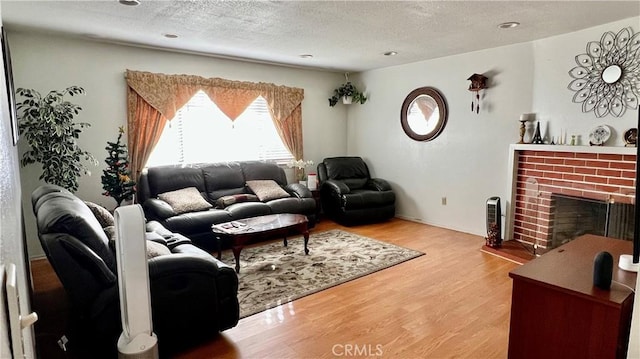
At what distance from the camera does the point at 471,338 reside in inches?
95.4

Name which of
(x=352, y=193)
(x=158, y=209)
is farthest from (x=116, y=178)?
(x=352, y=193)

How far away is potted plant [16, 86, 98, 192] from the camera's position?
11.6 ft

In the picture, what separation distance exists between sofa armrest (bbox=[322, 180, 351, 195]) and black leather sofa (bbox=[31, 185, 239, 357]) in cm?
308

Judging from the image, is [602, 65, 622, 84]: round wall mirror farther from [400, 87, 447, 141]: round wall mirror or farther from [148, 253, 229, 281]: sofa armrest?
[148, 253, 229, 281]: sofa armrest

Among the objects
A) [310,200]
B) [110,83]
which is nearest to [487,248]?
[310,200]

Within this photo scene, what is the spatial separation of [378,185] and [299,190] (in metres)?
1.34

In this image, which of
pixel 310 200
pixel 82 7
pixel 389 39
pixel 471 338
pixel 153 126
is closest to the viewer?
pixel 471 338

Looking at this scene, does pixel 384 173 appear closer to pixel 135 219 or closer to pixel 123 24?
pixel 123 24

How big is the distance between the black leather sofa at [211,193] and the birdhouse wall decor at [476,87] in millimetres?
2440

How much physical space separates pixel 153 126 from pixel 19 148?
1331 millimetres

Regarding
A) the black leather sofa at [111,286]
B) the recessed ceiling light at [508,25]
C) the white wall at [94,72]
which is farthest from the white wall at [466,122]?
the black leather sofa at [111,286]

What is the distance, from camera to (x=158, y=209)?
404 cm

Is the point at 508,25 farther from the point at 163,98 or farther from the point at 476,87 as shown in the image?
the point at 163,98

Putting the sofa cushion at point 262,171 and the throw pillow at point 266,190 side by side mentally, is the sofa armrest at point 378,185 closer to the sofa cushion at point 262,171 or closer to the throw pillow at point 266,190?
the sofa cushion at point 262,171
